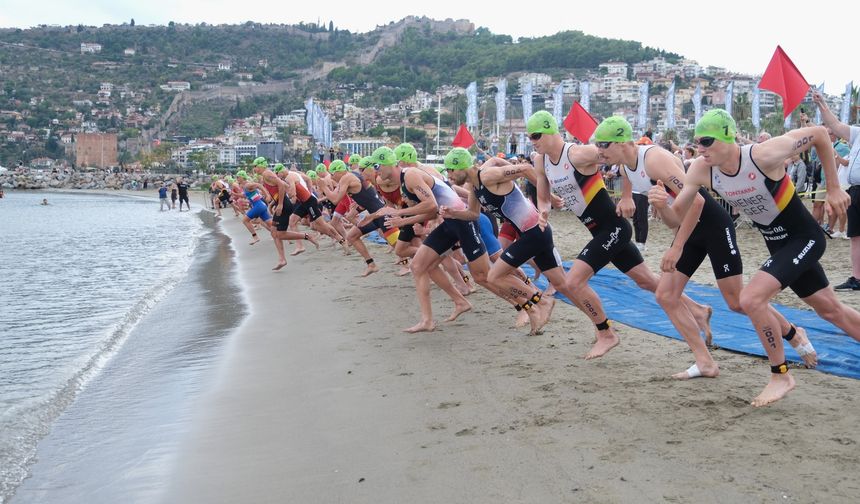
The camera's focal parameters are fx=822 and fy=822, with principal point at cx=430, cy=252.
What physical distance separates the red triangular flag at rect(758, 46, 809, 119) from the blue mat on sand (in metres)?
2.40

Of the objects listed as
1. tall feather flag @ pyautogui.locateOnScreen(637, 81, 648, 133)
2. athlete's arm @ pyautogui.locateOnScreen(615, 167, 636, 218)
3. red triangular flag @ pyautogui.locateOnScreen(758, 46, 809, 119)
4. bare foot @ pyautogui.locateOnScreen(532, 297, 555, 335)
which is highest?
tall feather flag @ pyautogui.locateOnScreen(637, 81, 648, 133)

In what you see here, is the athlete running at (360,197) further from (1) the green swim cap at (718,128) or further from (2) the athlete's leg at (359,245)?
(1) the green swim cap at (718,128)

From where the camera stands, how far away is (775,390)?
521 centimetres

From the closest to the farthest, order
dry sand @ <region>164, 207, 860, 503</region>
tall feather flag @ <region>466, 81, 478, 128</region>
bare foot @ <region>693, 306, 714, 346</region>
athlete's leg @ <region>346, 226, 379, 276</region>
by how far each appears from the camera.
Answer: dry sand @ <region>164, 207, 860, 503</region>
bare foot @ <region>693, 306, 714, 346</region>
athlete's leg @ <region>346, 226, 379, 276</region>
tall feather flag @ <region>466, 81, 478, 128</region>

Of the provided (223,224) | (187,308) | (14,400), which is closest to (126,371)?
(14,400)

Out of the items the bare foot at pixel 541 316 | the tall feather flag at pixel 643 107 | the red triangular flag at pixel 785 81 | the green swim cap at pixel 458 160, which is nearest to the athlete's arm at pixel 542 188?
the green swim cap at pixel 458 160

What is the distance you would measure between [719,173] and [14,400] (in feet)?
19.8

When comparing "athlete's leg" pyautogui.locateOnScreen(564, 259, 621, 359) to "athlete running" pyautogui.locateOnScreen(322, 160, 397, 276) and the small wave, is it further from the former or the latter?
"athlete running" pyautogui.locateOnScreen(322, 160, 397, 276)

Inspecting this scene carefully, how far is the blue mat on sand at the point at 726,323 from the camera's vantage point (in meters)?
6.20

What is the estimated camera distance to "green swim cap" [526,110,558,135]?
6.94 metres

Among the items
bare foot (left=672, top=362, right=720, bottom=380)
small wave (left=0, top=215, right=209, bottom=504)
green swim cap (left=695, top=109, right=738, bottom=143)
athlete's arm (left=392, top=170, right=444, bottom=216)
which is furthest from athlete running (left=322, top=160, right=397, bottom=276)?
green swim cap (left=695, top=109, right=738, bottom=143)

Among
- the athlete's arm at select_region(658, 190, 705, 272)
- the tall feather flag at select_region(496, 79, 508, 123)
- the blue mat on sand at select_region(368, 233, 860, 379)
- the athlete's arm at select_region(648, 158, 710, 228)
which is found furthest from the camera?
the tall feather flag at select_region(496, 79, 508, 123)

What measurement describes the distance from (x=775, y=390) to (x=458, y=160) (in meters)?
3.70

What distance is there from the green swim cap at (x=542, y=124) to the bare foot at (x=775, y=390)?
2.74 metres
